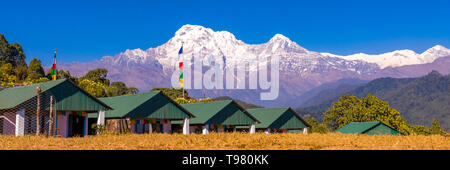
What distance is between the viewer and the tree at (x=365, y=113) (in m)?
79.1

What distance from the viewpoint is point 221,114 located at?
52.0m

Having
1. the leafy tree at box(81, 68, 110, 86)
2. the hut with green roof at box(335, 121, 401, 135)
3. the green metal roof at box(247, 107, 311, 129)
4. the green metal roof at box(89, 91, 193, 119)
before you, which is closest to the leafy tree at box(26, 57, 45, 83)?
the leafy tree at box(81, 68, 110, 86)

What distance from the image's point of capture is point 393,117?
263 ft

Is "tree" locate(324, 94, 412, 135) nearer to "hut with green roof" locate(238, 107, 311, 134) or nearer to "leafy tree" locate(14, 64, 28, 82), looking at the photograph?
"hut with green roof" locate(238, 107, 311, 134)

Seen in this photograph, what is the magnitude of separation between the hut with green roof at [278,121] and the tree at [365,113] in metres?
24.4

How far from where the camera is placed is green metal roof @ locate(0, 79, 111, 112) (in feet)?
112

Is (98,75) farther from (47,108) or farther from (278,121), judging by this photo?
(47,108)

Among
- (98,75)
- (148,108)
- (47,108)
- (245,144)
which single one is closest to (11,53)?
(98,75)

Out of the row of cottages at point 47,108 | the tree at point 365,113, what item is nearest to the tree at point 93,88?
the tree at point 365,113

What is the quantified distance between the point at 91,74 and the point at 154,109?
94926mm

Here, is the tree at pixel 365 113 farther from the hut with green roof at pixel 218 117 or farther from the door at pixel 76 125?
the door at pixel 76 125
